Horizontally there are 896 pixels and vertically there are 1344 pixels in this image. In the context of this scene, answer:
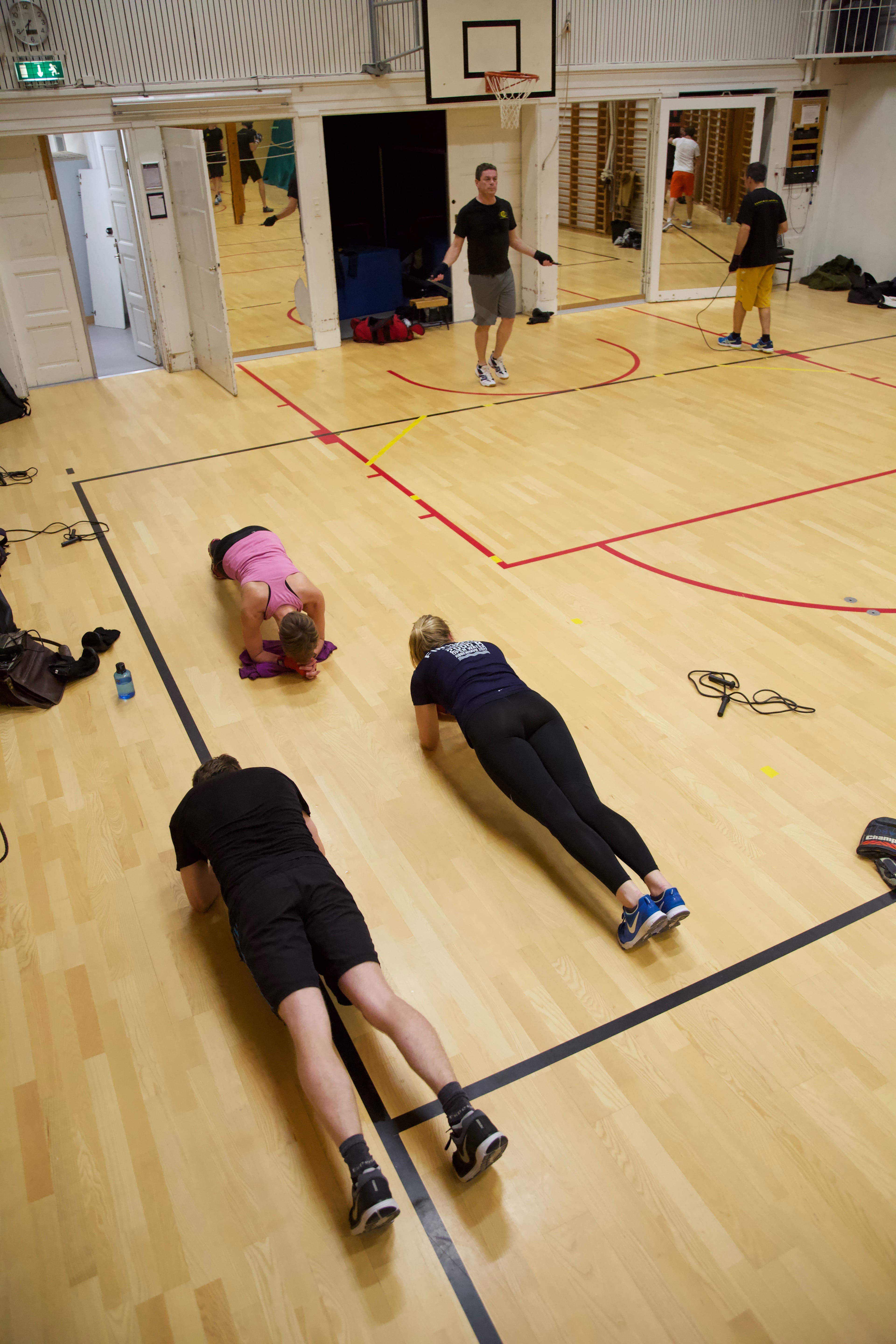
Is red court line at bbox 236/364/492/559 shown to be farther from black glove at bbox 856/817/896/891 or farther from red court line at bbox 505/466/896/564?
black glove at bbox 856/817/896/891

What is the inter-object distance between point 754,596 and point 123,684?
3254 mm

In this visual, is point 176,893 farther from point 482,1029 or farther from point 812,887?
point 812,887

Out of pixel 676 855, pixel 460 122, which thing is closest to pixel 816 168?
pixel 460 122

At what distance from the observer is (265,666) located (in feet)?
15.5

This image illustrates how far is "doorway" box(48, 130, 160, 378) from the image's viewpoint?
9.52 m

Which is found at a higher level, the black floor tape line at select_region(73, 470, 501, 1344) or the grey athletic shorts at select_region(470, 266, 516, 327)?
the grey athletic shorts at select_region(470, 266, 516, 327)

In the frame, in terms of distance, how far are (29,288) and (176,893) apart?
7612 mm

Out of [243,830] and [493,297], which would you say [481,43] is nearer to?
[493,297]

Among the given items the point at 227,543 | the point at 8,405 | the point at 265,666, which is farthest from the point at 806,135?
the point at 265,666

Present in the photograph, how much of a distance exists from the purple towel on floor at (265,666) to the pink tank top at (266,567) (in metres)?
0.15

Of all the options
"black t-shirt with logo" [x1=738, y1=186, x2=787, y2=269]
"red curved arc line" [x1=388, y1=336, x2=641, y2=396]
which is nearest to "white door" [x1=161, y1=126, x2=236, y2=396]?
"red curved arc line" [x1=388, y1=336, x2=641, y2=396]

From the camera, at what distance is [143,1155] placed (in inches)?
102

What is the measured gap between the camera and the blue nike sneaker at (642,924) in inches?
121

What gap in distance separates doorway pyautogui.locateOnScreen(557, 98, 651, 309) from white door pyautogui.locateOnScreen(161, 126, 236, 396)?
5287mm
